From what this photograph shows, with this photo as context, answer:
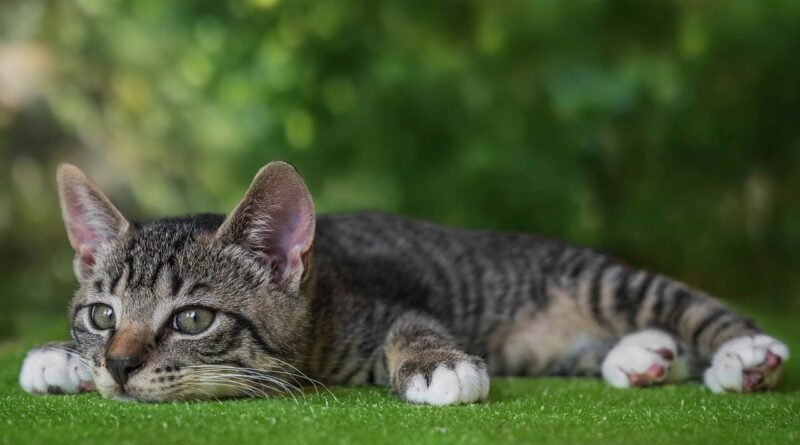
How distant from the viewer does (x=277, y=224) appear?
1909 millimetres

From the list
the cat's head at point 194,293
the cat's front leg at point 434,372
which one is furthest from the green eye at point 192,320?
the cat's front leg at point 434,372

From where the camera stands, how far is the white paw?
1752mm

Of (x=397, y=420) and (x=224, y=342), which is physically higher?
(x=224, y=342)

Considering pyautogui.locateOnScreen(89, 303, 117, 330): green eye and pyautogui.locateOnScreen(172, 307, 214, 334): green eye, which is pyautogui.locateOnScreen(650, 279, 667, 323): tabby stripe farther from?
pyautogui.locateOnScreen(89, 303, 117, 330): green eye

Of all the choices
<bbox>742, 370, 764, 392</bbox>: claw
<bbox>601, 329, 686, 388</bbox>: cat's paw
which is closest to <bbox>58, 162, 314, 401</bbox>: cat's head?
<bbox>601, 329, 686, 388</bbox>: cat's paw

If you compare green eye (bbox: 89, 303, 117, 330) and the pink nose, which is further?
the pink nose

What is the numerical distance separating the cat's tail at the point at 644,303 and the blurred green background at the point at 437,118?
4.49 feet

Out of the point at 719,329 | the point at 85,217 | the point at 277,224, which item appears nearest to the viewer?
the point at 277,224

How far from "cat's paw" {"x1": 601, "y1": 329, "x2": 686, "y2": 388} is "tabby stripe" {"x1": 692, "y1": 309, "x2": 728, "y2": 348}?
0.09 meters

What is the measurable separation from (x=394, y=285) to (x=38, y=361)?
0.90m

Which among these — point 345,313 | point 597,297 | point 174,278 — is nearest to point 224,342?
point 174,278

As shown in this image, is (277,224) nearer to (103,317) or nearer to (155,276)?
(155,276)

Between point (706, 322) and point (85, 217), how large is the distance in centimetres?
160

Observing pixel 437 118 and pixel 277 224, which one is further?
pixel 437 118
